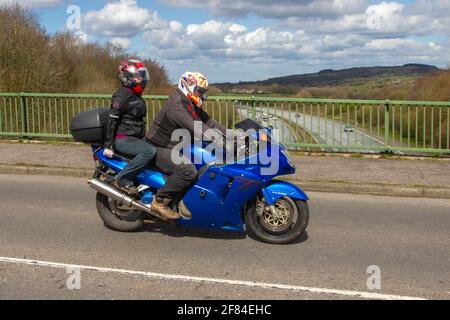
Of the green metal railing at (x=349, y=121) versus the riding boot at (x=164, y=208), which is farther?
the green metal railing at (x=349, y=121)

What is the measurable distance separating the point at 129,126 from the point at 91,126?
17.7 inches

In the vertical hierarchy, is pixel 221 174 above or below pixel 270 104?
below

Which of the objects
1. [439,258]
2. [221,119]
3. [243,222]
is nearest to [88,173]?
[221,119]

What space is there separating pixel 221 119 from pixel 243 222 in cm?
719

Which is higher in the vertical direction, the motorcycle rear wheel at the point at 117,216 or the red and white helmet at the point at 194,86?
the red and white helmet at the point at 194,86

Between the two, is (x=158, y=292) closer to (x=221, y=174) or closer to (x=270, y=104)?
(x=221, y=174)

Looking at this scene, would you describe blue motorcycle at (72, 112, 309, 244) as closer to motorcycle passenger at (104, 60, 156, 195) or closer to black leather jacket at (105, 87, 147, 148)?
motorcycle passenger at (104, 60, 156, 195)

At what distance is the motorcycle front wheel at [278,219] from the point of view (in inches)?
223

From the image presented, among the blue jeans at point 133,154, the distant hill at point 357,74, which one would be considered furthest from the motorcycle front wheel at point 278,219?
the distant hill at point 357,74

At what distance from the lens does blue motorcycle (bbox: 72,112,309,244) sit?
5547mm

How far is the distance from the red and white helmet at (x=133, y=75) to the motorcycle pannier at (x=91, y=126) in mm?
514

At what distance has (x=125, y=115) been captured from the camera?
5996 mm

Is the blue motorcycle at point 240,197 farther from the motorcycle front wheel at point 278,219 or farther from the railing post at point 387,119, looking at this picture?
the railing post at point 387,119
